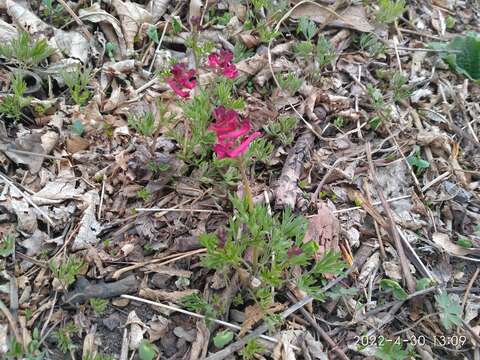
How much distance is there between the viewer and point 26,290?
224cm

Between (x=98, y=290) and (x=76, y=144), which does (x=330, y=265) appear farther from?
(x=76, y=144)

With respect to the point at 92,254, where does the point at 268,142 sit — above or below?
above

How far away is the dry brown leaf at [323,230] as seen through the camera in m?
2.49

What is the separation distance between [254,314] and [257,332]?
3.2 inches

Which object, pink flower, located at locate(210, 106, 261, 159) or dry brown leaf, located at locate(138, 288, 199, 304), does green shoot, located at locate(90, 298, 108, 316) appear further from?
pink flower, located at locate(210, 106, 261, 159)

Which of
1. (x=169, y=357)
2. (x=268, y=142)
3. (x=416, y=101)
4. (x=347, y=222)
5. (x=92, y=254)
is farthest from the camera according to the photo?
(x=416, y=101)

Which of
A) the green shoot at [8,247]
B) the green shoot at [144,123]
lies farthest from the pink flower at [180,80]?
the green shoot at [8,247]

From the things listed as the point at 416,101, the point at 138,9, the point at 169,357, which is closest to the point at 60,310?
the point at 169,357

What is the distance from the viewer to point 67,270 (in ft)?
7.18

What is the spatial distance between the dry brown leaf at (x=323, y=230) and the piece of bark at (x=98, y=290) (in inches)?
36.1

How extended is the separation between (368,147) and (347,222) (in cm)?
60

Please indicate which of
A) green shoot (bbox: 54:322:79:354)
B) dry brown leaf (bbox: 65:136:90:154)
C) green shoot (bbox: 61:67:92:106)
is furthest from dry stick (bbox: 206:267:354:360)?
green shoot (bbox: 61:67:92:106)

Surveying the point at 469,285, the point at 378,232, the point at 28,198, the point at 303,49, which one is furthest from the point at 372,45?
the point at 28,198

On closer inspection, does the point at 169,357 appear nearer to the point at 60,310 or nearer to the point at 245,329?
the point at 245,329
